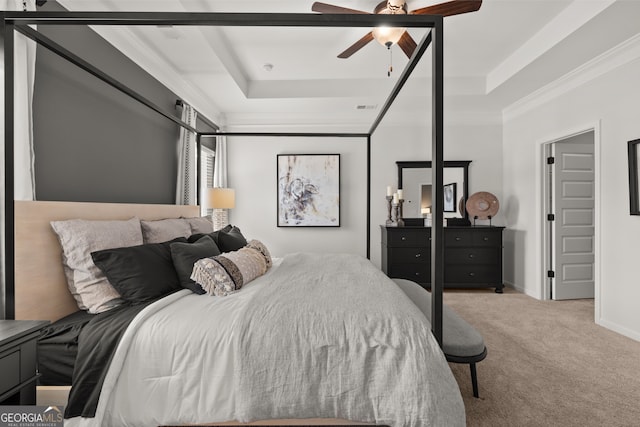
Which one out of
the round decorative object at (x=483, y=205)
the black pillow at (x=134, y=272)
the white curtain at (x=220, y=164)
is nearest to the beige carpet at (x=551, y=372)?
the round decorative object at (x=483, y=205)

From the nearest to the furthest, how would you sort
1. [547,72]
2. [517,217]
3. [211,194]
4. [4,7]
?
[4,7] → [547,72] → [211,194] → [517,217]

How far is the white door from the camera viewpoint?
3910 mm

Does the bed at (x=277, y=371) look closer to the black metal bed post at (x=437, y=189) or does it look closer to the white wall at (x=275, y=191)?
the black metal bed post at (x=437, y=189)

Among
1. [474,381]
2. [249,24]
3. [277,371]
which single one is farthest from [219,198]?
[474,381]

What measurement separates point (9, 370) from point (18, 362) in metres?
0.04

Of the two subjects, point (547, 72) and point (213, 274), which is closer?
point (213, 274)

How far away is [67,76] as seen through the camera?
2.07 meters

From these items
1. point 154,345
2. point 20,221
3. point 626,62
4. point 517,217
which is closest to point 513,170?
point 517,217

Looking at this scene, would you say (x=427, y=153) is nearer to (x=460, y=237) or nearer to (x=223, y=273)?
(x=460, y=237)

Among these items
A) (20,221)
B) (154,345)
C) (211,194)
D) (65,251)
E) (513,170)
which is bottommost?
(154,345)

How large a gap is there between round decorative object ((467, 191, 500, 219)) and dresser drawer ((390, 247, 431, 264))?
36.5 inches

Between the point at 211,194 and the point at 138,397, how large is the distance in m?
2.78

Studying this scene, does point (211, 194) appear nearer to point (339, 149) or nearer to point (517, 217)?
point (339, 149)

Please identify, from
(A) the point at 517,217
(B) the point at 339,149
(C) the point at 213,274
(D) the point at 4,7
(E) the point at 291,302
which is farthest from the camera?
(B) the point at 339,149
